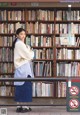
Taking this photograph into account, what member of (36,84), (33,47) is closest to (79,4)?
(33,47)

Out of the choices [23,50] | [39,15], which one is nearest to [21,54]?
[23,50]

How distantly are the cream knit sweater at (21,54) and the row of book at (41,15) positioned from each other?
189 centimetres

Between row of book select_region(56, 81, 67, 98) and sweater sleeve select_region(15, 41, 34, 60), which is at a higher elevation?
sweater sleeve select_region(15, 41, 34, 60)

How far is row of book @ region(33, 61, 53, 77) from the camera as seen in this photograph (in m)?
9.55

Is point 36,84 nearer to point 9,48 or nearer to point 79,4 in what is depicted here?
point 9,48

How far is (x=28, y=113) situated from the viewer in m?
7.68

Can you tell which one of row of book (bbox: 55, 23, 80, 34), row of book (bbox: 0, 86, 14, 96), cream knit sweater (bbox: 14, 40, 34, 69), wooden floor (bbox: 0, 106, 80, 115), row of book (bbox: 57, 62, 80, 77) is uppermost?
row of book (bbox: 55, 23, 80, 34)

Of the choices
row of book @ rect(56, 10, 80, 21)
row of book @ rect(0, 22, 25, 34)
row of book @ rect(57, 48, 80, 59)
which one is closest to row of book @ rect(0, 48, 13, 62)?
row of book @ rect(0, 22, 25, 34)

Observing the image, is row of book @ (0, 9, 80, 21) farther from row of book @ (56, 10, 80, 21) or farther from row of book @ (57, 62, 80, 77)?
row of book @ (57, 62, 80, 77)

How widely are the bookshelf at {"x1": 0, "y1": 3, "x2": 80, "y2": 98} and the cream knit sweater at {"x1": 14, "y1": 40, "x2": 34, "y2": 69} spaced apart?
5.69ft

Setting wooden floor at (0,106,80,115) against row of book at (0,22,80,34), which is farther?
row of book at (0,22,80,34)

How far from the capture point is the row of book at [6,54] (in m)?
9.51

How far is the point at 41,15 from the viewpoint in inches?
375

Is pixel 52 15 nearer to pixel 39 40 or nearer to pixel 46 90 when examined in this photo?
pixel 39 40
